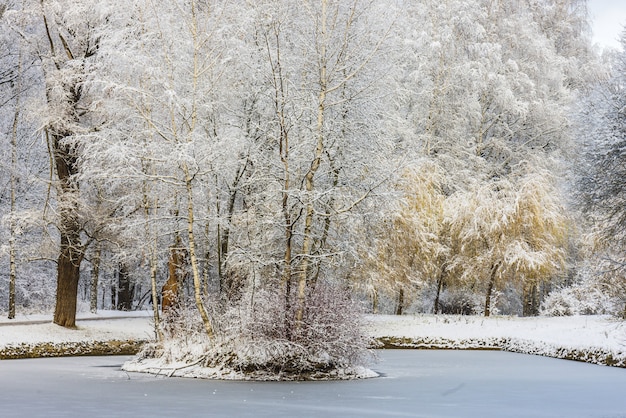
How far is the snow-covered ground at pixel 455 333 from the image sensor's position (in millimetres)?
19756

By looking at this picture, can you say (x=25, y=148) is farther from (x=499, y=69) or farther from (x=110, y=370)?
(x=499, y=69)

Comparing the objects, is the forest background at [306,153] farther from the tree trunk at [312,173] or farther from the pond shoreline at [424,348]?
the pond shoreline at [424,348]

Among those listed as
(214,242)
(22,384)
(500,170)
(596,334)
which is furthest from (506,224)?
(22,384)

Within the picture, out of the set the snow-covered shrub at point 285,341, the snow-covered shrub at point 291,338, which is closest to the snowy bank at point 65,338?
the snow-covered shrub at point 285,341

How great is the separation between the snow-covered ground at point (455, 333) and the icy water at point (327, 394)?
7.37ft

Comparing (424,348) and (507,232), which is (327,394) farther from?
(507,232)

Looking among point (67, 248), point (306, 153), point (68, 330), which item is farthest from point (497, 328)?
point (67, 248)

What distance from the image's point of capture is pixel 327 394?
12180 millimetres

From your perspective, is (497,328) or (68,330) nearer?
(68,330)

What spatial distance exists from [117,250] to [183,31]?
26.7 ft

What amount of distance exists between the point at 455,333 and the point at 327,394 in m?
13.6

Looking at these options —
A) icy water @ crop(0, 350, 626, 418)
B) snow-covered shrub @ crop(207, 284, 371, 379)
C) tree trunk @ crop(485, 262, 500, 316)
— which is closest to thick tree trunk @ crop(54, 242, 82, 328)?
icy water @ crop(0, 350, 626, 418)

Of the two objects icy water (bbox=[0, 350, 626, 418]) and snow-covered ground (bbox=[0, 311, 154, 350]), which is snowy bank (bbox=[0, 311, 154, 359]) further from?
icy water (bbox=[0, 350, 626, 418])

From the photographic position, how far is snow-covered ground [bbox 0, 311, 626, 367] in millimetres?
19756
